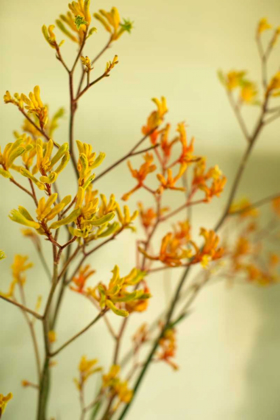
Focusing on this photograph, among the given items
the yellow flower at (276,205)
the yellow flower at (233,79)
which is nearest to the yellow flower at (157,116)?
the yellow flower at (233,79)

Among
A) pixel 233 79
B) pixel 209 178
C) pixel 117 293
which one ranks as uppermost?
pixel 233 79

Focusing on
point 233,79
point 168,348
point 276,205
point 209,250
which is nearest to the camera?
point 209,250

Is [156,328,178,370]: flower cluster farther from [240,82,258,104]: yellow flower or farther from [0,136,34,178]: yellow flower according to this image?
[240,82,258,104]: yellow flower

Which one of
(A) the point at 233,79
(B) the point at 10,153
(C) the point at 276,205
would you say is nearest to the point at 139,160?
(A) the point at 233,79

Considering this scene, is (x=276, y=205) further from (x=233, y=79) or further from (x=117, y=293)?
(x=117, y=293)

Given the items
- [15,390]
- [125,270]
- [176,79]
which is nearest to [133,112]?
[176,79]

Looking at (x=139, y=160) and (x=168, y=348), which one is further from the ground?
(x=139, y=160)

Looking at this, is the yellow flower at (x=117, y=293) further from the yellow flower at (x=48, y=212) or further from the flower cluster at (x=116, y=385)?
the flower cluster at (x=116, y=385)

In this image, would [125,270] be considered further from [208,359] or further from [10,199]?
[208,359]

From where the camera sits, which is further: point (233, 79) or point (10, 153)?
point (233, 79)
